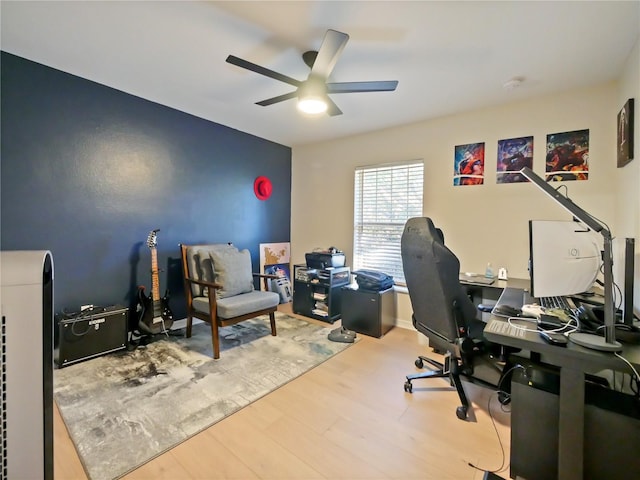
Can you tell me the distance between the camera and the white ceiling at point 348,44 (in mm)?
1699

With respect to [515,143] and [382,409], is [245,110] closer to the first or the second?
[515,143]

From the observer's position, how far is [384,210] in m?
3.72

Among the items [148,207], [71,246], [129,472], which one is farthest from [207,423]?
[148,207]

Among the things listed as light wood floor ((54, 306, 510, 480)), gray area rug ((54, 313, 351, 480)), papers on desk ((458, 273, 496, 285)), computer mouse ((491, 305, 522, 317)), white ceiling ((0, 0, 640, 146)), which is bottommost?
light wood floor ((54, 306, 510, 480))

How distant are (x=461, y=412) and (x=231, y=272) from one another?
7.54 feet

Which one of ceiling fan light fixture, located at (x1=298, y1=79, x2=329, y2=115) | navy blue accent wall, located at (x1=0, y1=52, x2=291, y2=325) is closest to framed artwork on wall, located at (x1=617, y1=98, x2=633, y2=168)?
ceiling fan light fixture, located at (x1=298, y1=79, x2=329, y2=115)

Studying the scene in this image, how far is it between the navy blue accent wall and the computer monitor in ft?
10.7

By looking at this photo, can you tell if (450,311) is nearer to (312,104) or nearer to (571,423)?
(571,423)

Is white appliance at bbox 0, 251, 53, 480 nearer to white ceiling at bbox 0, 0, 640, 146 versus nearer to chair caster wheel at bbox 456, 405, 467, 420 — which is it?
white ceiling at bbox 0, 0, 640, 146

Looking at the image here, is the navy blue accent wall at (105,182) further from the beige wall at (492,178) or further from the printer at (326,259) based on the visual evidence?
the beige wall at (492,178)

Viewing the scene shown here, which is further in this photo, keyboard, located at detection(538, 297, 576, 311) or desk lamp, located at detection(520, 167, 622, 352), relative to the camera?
keyboard, located at detection(538, 297, 576, 311)

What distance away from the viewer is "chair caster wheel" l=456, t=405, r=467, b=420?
6.12 ft

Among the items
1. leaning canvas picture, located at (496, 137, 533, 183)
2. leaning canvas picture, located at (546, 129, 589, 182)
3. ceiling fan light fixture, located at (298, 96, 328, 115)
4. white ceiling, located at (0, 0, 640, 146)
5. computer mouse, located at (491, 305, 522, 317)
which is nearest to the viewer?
computer mouse, located at (491, 305, 522, 317)

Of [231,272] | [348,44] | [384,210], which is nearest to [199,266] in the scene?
[231,272]
